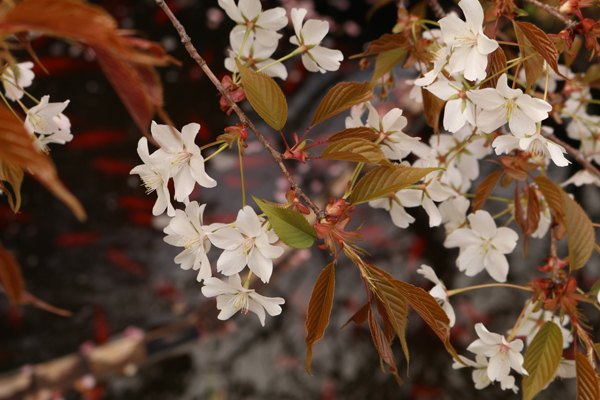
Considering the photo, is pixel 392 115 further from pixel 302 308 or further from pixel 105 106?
pixel 105 106

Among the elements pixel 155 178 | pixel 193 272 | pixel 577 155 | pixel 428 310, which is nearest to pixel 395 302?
pixel 428 310

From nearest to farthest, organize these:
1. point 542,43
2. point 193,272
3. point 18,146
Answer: point 18,146, point 542,43, point 193,272

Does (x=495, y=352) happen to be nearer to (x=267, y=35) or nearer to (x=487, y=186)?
(x=487, y=186)

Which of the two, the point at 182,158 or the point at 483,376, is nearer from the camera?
the point at 182,158

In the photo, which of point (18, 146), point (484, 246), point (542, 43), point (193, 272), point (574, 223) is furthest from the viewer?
point (193, 272)

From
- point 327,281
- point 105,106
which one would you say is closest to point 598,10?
point 327,281

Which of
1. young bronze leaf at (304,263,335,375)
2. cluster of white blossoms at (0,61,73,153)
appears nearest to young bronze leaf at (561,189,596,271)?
young bronze leaf at (304,263,335,375)

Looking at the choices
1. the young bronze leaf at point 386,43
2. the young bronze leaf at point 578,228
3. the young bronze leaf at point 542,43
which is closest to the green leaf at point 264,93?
the young bronze leaf at point 386,43
